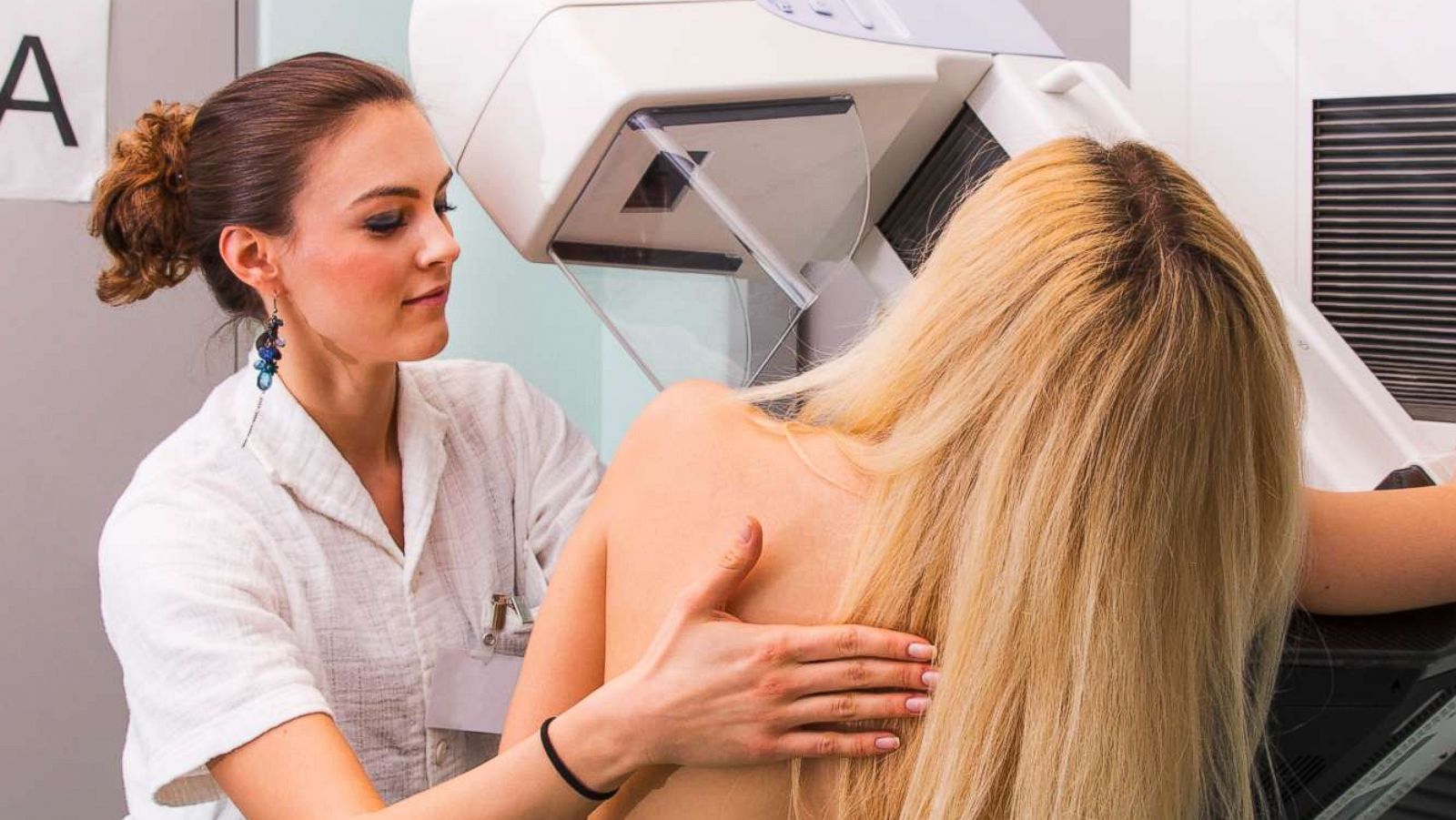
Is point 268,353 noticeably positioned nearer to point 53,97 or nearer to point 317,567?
point 317,567

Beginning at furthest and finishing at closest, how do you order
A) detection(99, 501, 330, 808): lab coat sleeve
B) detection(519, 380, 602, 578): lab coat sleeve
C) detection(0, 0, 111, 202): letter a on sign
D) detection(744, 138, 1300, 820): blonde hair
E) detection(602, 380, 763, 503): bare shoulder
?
detection(0, 0, 111, 202): letter a on sign
detection(519, 380, 602, 578): lab coat sleeve
detection(99, 501, 330, 808): lab coat sleeve
detection(602, 380, 763, 503): bare shoulder
detection(744, 138, 1300, 820): blonde hair

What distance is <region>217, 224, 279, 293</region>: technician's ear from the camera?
1.46 metres

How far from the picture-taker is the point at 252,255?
147 centimetres

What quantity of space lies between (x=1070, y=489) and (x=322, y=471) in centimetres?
88

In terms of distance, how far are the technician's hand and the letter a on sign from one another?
5.88ft

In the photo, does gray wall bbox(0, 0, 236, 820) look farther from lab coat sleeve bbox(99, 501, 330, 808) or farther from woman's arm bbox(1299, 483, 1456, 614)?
woman's arm bbox(1299, 483, 1456, 614)

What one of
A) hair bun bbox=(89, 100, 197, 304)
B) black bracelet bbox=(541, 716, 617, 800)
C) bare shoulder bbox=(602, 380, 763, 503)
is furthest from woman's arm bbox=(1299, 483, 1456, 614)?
hair bun bbox=(89, 100, 197, 304)

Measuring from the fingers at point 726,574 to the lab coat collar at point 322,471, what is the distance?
2.11 feet

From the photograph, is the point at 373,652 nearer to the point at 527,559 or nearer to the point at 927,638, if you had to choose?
the point at 527,559

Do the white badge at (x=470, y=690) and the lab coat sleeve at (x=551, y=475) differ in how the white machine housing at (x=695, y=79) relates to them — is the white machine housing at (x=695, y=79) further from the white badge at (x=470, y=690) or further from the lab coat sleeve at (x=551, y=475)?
the white badge at (x=470, y=690)

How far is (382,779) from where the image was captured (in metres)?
1.42

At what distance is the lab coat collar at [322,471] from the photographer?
1432 mm

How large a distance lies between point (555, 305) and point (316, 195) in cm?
120

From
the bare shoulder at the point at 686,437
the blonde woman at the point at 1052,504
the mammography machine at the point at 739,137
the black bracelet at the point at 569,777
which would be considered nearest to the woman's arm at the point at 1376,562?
the blonde woman at the point at 1052,504
